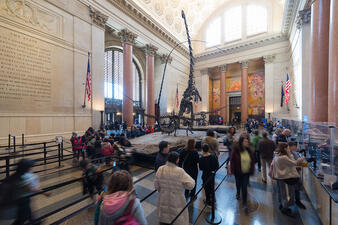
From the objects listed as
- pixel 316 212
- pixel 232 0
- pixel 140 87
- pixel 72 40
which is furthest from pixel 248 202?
pixel 232 0

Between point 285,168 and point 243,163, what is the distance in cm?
72

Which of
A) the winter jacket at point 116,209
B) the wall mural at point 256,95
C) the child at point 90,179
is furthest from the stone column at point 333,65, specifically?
the wall mural at point 256,95

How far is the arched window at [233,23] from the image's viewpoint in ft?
66.8

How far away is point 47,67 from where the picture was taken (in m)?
8.11

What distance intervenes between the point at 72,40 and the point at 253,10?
69.8 feet

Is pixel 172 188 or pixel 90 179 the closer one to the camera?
pixel 172 188

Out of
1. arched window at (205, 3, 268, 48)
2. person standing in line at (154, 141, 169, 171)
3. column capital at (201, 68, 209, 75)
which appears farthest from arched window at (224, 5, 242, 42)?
person standing in line at (154, 141, 169, 171)

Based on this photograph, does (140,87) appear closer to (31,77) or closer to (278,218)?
(31,77)

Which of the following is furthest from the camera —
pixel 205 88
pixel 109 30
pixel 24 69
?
pixel 205 88

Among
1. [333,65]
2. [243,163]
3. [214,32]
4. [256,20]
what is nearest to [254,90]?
[256,20]

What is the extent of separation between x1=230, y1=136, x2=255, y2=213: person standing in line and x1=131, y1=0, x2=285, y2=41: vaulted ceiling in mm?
13984

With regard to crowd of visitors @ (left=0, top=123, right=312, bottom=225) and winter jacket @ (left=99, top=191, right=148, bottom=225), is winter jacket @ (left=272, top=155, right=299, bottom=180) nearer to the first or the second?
crowd of visitors @ (left=0, top=123, right=312, bottom=225)

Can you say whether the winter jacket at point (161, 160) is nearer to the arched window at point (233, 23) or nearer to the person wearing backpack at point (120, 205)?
the person wearing backpack at point (120, 205)

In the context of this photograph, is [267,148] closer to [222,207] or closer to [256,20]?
[222,207]
